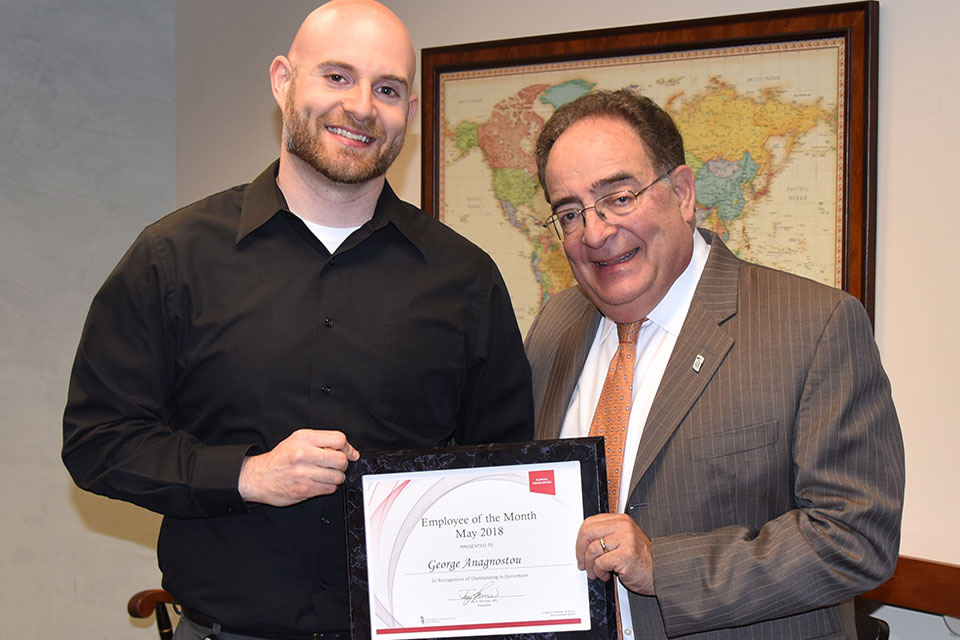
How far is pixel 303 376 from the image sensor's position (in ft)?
6.42

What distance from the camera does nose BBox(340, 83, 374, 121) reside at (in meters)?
Answer: 1.97

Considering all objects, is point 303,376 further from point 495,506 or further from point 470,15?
point 470,15

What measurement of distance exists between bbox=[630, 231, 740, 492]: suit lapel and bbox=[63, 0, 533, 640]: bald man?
468mm

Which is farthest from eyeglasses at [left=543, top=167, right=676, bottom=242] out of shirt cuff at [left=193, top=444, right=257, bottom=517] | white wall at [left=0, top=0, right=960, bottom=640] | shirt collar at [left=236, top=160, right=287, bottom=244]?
white wall at [left=0, top=0, right=960, bottom=640]

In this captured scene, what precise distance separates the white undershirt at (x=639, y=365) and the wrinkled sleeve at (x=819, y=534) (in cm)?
20

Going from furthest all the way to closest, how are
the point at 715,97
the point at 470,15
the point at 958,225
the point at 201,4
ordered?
the point at 201,4, the point at 470,15, the point at 715,97, the point at 958,225

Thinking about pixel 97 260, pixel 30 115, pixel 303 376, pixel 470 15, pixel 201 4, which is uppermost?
pixel 201 4

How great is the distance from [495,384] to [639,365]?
0.34 metres

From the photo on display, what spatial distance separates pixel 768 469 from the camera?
1776 millimetres

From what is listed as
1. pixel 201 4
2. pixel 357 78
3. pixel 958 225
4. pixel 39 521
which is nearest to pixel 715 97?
pixel 958 225

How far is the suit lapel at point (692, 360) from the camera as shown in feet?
5.98

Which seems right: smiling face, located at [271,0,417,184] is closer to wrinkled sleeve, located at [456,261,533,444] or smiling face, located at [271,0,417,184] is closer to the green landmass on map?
wrinkled sleeve, located at [456,261,533,444]

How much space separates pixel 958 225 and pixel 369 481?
171cm

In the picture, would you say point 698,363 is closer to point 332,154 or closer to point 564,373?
point 564,373
